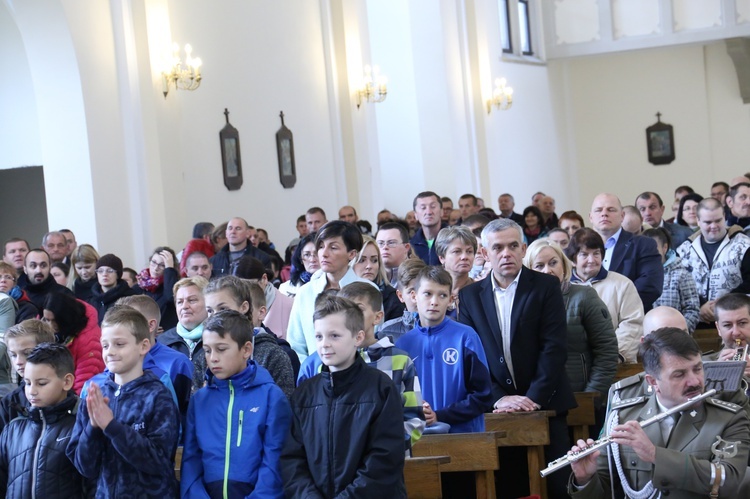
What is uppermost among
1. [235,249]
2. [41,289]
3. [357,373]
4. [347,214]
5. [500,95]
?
[500,95]

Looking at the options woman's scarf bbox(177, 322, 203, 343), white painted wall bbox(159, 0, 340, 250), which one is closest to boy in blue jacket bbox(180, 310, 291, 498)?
woman's scarf bbox(177, 322, 203, 343)

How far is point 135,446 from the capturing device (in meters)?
4.44

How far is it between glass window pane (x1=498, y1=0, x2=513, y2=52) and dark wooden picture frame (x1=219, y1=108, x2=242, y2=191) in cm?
952

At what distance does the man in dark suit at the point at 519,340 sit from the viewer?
5.83m

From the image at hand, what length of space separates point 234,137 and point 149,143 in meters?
1.88

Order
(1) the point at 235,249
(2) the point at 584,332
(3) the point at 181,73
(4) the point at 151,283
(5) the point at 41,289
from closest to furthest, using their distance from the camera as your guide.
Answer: (2) the point at 584,332 < (5) the point at 41,289 < (4) the point at 151,283 < (1) the point at 235,249 < (3) the point at 181,73

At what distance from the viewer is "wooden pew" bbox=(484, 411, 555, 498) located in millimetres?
5625

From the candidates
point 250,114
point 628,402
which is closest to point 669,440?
point 628,402

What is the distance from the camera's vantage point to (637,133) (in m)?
23.3

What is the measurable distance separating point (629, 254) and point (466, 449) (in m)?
3.50

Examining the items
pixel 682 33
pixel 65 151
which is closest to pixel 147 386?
pixel 65 151

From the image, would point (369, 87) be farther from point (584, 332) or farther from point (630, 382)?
point (630, 382)

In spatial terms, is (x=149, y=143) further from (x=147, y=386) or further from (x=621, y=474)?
(x=621, y=474)

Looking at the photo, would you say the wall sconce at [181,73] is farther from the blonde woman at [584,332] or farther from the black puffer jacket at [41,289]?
the blonde woman at [584,332]
